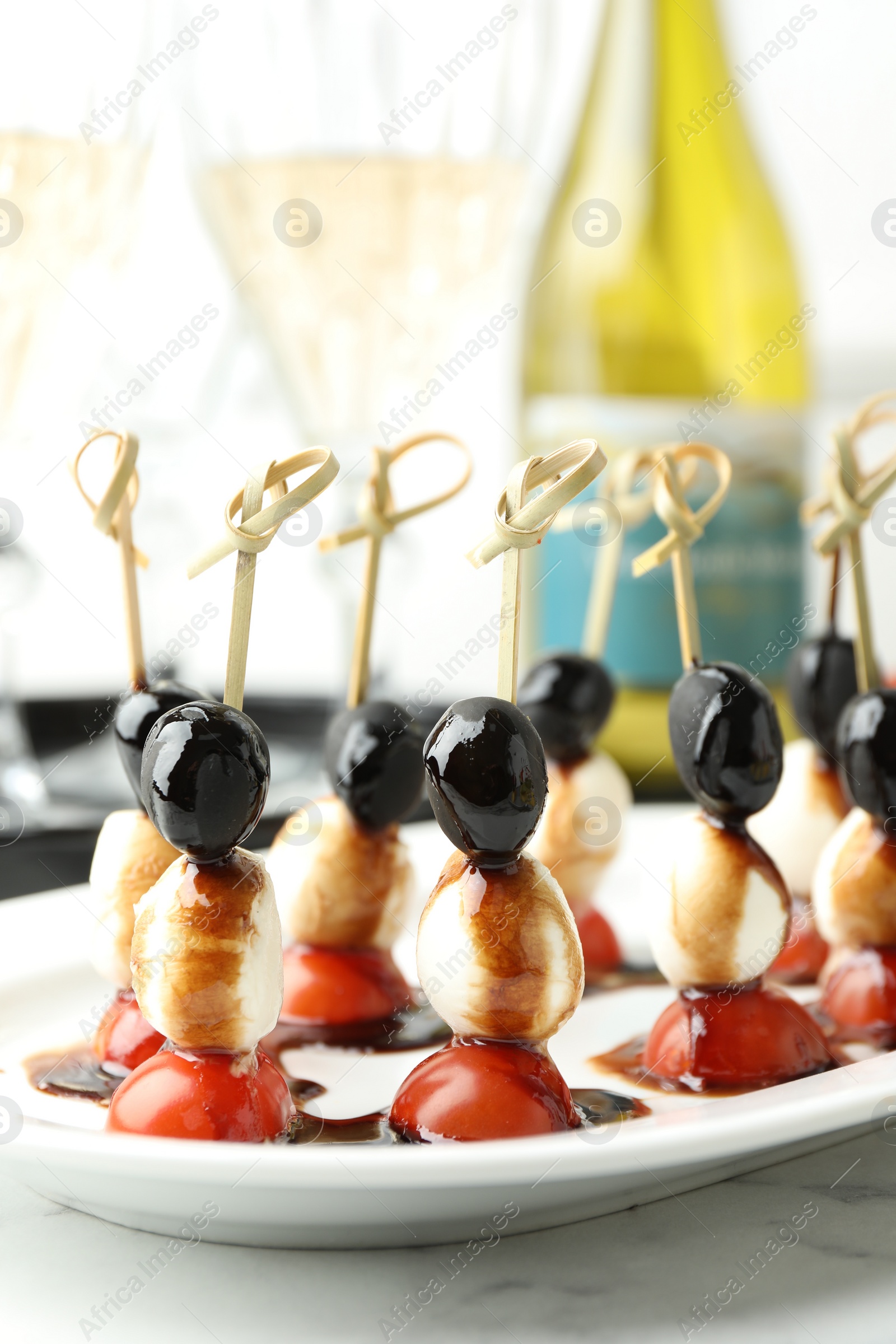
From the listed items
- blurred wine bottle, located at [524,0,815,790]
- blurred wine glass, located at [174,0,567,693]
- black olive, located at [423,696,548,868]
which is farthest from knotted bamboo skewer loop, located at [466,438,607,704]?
blurred wine bottle, located at [524,0,815,790]

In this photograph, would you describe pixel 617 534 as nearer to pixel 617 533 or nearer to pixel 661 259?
pixel 617 533

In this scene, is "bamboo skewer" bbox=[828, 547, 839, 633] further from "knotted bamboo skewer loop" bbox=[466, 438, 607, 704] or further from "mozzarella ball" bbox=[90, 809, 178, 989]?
"mozzarella ball" bbox=[90, 809, 178, 989]

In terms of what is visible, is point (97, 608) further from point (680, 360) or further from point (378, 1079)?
point (378, 1079)

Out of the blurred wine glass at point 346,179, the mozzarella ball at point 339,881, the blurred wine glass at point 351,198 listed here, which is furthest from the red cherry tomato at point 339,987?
the blurred wine glass at point 346,179

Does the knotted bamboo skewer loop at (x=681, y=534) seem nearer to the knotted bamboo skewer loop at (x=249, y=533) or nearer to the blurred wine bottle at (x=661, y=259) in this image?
the knotted bamboo skewer loop at (x=249, y=533)

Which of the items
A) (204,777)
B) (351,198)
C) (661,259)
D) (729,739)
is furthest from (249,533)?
(661,259)

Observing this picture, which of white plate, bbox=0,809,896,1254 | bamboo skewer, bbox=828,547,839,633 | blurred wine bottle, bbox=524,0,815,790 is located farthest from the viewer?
blurred wine bottle, bbox=524,0,815,790
